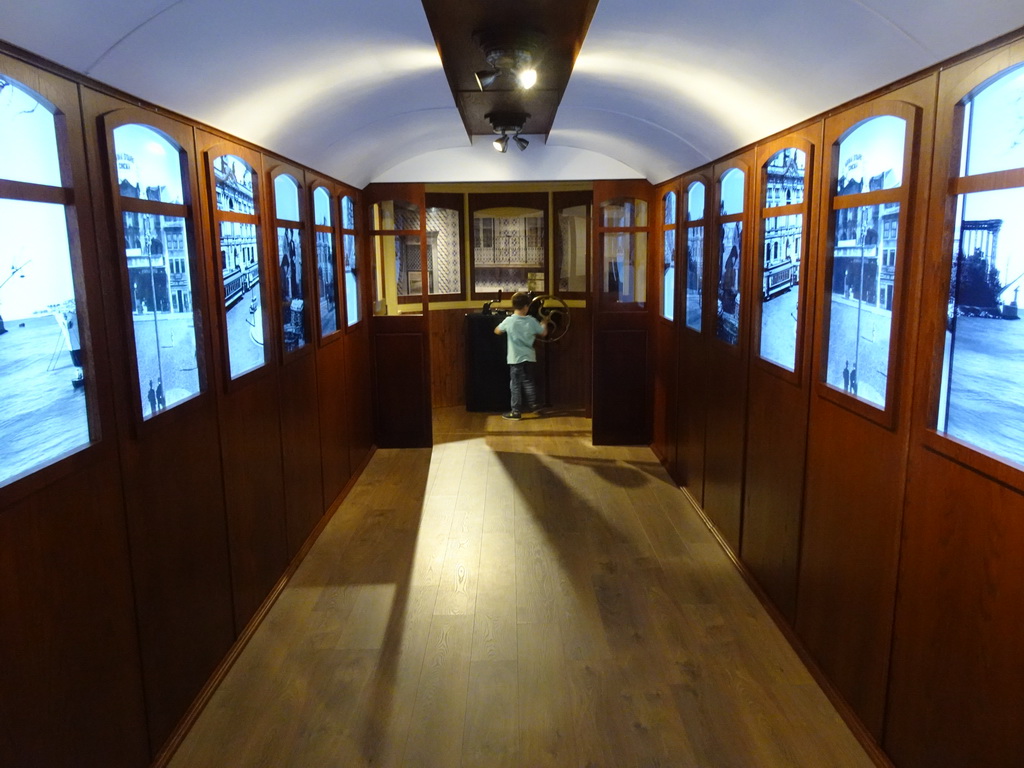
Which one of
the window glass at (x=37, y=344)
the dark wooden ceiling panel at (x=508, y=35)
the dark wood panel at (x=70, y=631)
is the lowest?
the dark wood panel at (x=70, y=631)

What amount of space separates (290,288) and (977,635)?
3.86 metres

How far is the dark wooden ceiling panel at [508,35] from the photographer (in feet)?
9.25

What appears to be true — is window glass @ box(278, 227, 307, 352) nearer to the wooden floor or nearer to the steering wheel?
the wooden floor

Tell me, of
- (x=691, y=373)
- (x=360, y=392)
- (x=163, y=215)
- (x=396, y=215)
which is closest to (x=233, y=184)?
(x=163, y=215)

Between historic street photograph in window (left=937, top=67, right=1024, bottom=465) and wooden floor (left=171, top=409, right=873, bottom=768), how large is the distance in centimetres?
144

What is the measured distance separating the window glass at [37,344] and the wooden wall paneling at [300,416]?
1985 mm

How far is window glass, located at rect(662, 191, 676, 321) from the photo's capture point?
626 centimetres

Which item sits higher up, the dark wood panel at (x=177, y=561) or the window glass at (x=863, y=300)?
the window glass at (x=863, y=300)

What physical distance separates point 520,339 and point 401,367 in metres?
1.51

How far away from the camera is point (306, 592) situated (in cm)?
428

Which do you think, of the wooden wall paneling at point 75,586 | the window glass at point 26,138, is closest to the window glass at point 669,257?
the wooden wall paneling at point 75,586

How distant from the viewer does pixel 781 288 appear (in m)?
3.78

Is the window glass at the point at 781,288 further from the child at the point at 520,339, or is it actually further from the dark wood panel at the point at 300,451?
the child at the point at 520,339

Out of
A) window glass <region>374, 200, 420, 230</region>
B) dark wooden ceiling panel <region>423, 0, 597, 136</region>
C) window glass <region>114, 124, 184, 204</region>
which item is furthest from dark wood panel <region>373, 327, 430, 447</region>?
window glass <region>114, 124, 184, 204</region>
